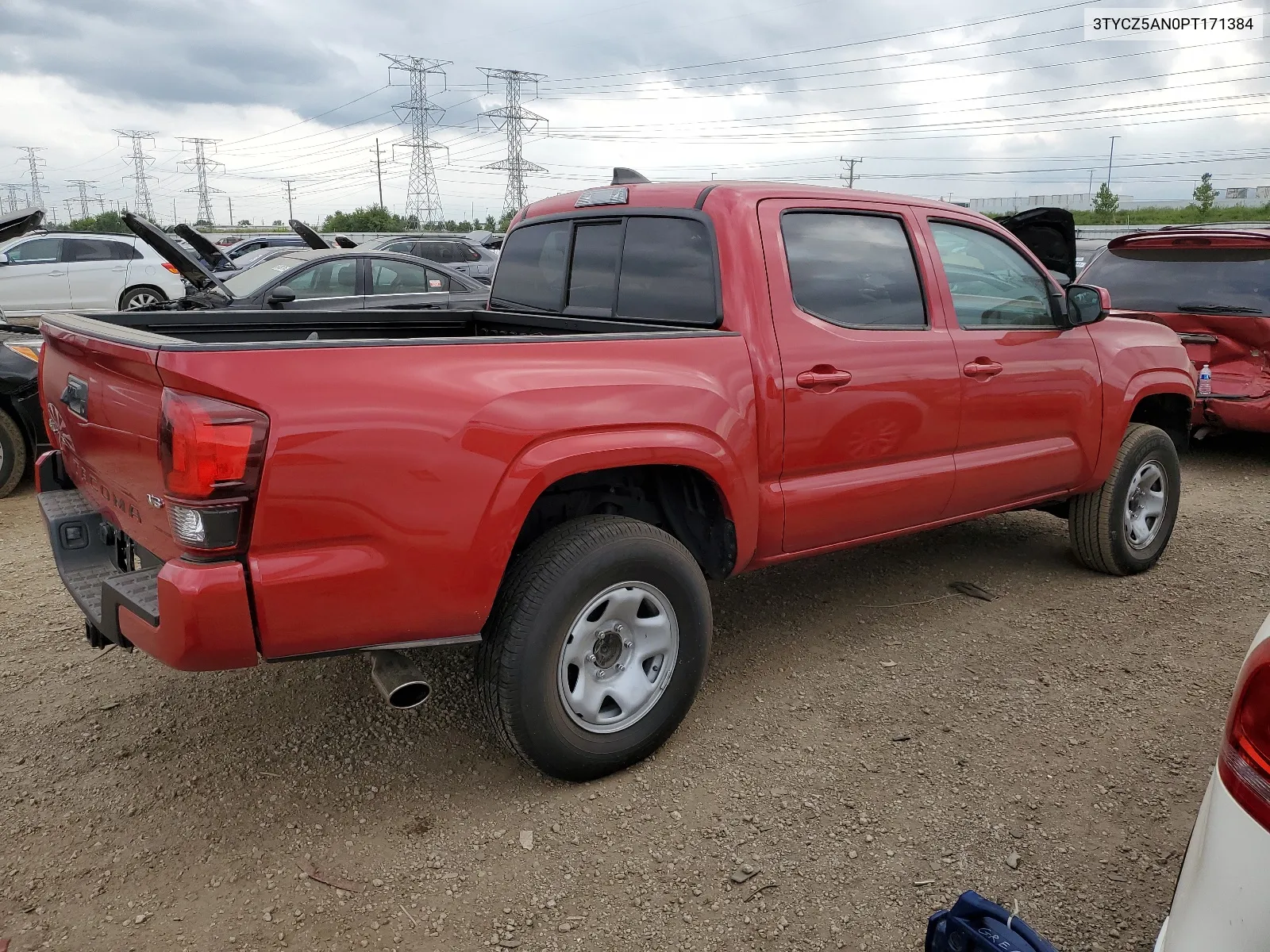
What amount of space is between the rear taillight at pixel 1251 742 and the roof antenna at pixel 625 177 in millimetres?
2982

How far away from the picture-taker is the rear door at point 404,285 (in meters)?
9.74

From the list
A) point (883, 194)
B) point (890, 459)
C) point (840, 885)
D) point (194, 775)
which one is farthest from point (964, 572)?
point (194, 775)

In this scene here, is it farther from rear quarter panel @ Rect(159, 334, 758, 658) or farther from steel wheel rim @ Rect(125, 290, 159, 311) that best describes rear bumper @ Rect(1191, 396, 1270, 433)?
steel wheel rim @ Rect(125, 290, 159, 311)

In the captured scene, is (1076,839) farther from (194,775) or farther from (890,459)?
(194,775)

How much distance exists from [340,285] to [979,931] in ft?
30.5

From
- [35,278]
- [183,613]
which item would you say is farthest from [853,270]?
[35,278]

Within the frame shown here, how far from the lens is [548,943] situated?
2.35 metres

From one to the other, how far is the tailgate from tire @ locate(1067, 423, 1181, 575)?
13.7 ft

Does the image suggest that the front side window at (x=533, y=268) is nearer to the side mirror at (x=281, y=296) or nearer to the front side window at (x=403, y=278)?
the side mirror at (x=281, y=296)

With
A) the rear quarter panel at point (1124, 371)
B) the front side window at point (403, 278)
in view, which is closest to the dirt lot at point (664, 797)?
the rear quarter panel at point (1124, 371)

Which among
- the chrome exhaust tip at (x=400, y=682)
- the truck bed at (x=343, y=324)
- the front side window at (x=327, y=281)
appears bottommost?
the chrome exhaust tip at (x=400, y=682)

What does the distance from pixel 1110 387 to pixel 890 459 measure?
1.59 m

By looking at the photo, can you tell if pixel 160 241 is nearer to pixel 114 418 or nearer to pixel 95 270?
pixel 114 418

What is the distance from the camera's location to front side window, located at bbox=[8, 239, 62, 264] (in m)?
13.9
